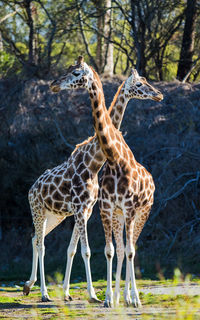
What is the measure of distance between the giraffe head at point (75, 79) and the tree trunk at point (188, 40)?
38.3 ft

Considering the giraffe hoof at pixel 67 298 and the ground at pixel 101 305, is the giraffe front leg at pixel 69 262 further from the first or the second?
the ground at pixel 101 305

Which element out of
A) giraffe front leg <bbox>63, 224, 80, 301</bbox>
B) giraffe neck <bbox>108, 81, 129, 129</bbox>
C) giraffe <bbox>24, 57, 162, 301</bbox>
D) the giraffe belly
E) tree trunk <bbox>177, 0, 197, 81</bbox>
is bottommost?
Answer: giraffe front leg <bbox>63, 224, 80, 301</bbox>

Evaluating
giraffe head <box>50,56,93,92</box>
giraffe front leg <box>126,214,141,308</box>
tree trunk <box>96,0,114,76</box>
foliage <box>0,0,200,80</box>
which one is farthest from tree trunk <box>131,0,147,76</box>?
giraffe front leg <box>126,214,141,308</box>

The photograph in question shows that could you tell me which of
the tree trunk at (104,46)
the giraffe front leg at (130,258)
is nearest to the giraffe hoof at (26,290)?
the giraffe front leg at (130,258)

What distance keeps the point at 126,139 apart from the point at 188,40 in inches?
202

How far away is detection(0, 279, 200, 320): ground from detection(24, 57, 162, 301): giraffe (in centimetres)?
33

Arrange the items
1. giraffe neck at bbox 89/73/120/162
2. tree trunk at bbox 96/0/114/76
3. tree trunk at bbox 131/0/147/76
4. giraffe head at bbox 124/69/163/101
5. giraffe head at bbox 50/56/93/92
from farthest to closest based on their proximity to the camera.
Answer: tree trunk at bbox 96/0/114/76 < tree trunk at bbox 131/0/147/76 < giraffe head at bbox 124/69/163/101 < giraffe head at bbox 50/56/93/92 < giraffe neck at bbox 89/73/120/162

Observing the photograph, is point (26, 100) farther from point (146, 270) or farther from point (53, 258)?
point (146, 270)

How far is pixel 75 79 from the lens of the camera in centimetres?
772

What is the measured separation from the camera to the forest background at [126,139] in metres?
13.8

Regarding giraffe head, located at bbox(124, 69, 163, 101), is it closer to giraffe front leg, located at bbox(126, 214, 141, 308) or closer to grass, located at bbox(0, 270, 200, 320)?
giraffe front leg, located at bbox(126, 214, 141, 308)

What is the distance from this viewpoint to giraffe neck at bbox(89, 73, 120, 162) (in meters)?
7.57

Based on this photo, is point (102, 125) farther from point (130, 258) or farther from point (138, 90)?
point (130, 258)

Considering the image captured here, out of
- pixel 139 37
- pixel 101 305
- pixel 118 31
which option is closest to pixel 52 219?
pixel 101 305
